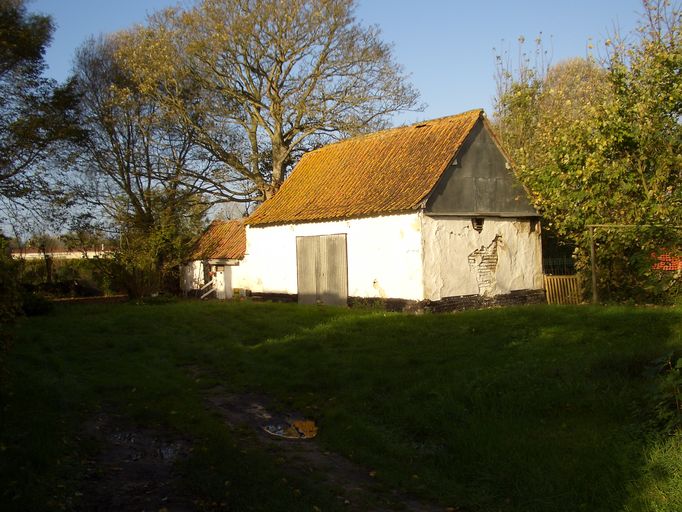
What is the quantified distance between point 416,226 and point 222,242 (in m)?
15.3

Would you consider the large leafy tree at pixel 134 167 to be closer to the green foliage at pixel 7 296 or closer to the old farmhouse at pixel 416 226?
the old farmhouse at pixel 416 226

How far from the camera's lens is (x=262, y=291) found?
2538 centimetres

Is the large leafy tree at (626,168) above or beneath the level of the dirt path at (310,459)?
above

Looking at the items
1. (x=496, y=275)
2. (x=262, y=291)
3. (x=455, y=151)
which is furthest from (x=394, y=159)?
(x=262, y=291)

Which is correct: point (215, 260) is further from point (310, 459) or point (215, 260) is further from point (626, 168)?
point (310, 459)

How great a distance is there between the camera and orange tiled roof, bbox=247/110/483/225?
1977cm

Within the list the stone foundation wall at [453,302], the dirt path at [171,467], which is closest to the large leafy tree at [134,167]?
the stone foundation wall at [453,302]

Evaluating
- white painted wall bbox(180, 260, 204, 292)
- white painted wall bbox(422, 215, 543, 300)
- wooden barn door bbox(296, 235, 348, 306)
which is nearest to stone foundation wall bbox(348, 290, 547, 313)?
white painted wall bbox(422, 215, 543, 300)

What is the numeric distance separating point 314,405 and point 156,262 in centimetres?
2321

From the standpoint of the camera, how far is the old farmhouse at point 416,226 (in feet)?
62.5

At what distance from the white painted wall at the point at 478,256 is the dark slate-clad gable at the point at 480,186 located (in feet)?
1.10

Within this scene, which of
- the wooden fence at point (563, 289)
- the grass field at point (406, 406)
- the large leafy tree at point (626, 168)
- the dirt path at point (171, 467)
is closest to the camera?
the dirt path at point (171, 467)

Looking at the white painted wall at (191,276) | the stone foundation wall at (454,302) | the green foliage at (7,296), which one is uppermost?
the white painted wall at (191,276)

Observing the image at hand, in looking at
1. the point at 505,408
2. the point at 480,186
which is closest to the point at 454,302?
the point at 480,186
